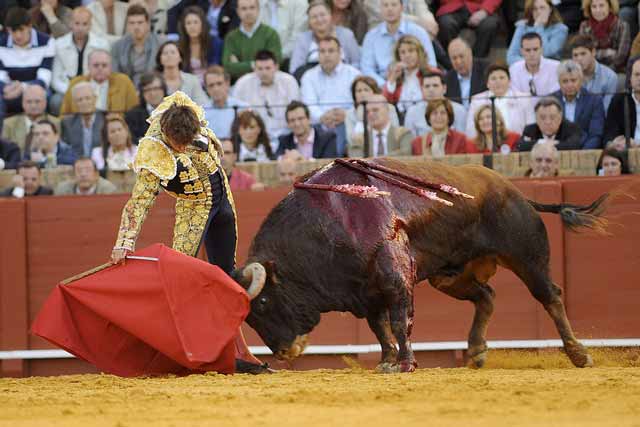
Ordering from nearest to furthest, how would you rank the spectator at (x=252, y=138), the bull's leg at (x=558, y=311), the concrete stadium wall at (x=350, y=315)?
the bull's leg at (x=558, y=311) < the concrete stadium wall at (x=350, y=315) < the spectator at (x=252, y=138)

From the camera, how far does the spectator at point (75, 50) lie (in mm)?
11289

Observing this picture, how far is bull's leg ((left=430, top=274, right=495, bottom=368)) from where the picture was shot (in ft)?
25.1

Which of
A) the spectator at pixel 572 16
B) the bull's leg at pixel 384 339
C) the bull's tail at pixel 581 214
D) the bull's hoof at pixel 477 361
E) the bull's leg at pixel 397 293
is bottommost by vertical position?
the bull's hoof at pixel 477 361

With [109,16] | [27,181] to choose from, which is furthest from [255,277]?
[109,16]

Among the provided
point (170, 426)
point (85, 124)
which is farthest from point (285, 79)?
point (170, 426)

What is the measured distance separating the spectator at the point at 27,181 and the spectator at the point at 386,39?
2.78 metres

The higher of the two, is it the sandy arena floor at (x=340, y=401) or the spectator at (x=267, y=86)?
the spectator at (x=267, y=86)

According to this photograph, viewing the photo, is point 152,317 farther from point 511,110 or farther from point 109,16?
point 109,16

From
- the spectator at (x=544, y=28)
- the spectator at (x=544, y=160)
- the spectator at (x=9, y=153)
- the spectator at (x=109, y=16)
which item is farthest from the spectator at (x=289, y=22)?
the spectator at (x=544, y=160)

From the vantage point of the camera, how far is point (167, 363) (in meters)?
6.85

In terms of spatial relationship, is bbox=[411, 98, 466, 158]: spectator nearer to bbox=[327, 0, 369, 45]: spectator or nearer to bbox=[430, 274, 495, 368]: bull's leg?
bbox=[327, 0, 369, 45]: spectator

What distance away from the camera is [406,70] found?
1021 cm

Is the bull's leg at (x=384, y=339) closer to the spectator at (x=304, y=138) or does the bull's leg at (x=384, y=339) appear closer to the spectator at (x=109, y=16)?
the spectator at (x=304, y=138)

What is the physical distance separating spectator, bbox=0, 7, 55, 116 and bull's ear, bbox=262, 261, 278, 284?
4.97m
